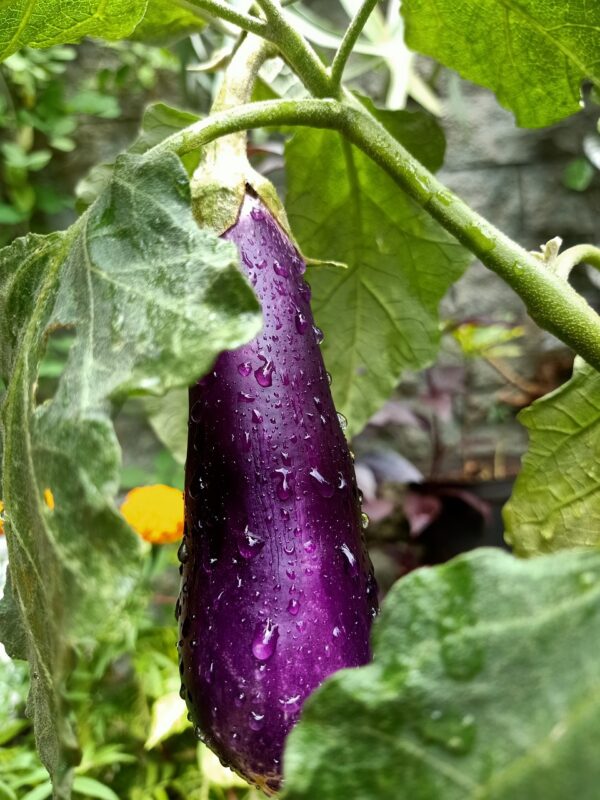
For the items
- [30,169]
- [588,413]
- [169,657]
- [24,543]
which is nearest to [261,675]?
[24,543]

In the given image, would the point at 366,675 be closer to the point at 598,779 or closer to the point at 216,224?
the point at 598,779

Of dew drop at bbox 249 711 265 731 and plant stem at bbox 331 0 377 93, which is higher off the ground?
plant stem at bbox 331 0 377 93

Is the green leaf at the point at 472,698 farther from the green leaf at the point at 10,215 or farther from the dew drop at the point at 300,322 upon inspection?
the green leaf at the point at 10,215

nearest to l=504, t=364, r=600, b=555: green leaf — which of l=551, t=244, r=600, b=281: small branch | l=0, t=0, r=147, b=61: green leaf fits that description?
l=551, t=244, r=600, b=281: small branch

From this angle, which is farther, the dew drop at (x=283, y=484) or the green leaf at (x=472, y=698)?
the dew drop at (x=283, y=484)

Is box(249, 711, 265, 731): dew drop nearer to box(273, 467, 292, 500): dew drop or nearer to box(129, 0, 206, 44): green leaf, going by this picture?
box(273, 467, 292, 500): dew drop

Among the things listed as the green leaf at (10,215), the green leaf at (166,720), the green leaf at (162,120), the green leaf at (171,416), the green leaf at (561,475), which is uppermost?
the green leaf at (162,120)

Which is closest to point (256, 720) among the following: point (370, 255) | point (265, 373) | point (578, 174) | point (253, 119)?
point (265, 373)

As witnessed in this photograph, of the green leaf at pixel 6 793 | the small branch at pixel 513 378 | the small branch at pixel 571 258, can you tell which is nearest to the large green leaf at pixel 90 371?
the small branch at pixel 571 258
